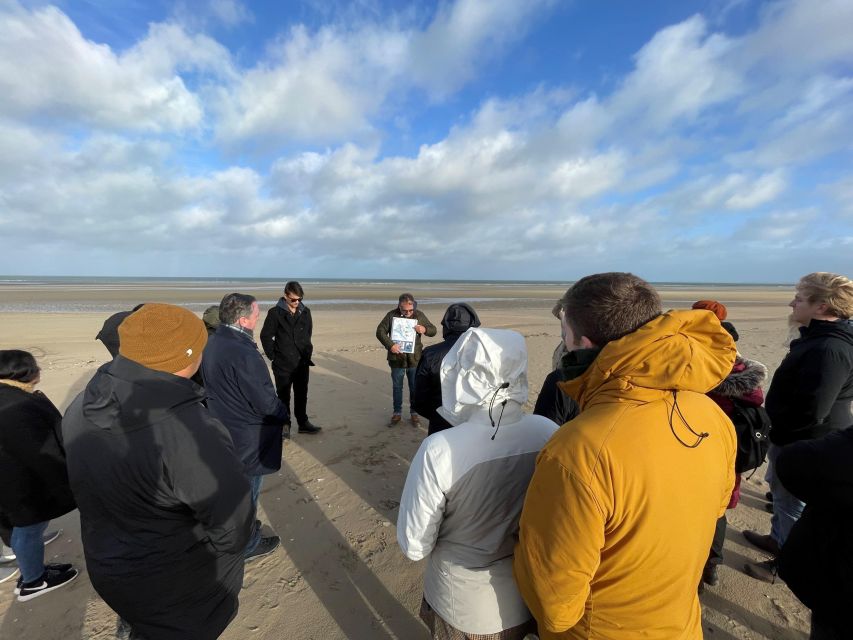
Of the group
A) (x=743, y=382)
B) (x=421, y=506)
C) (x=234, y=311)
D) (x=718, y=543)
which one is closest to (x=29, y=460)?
(x=234, y=311)

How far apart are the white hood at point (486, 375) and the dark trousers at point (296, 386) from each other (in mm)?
4364

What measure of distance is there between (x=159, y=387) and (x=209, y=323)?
131 inches

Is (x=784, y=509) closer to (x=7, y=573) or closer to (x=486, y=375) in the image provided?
(x=486, y=375)

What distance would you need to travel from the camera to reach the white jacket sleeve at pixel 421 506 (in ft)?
5.21

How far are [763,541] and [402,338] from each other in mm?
4630

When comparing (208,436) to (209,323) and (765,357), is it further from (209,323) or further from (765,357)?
(765,357)

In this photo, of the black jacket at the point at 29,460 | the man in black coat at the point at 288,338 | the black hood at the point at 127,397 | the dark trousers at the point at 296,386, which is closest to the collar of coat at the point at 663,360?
the black hood at the point at 127,397

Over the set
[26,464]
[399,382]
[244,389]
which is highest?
[244,389]

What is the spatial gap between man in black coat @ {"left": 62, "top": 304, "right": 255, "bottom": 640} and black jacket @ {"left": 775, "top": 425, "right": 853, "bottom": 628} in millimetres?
2522

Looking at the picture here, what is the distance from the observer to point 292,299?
5270mm

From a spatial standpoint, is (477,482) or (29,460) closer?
(477,482)

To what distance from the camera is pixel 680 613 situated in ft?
4.53

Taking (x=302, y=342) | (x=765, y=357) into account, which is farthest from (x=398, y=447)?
(x=765, y=357)

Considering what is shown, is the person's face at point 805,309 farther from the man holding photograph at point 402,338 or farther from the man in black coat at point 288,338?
the man in black coat at point 288,338
